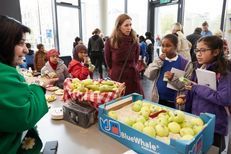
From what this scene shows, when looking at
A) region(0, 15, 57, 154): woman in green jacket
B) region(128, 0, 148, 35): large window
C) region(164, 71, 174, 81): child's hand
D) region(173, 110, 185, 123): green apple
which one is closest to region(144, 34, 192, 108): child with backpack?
region(164, 71, 174, 81): child's hand

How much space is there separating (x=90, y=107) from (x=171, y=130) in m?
0.52

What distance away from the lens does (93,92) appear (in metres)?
1.32

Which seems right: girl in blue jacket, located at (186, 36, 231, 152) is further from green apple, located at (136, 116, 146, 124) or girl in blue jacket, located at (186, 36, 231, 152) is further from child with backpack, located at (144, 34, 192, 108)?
green apple, located at (136, 116, 146, 124)

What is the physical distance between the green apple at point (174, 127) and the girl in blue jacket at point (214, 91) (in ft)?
1.66

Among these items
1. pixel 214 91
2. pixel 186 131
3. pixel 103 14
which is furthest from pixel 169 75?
pixel 103 14

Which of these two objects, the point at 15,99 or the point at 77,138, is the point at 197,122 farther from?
the point at 15,99

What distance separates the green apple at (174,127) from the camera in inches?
40.4

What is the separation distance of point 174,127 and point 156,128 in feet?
0.31

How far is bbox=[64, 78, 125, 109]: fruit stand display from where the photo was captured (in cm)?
128

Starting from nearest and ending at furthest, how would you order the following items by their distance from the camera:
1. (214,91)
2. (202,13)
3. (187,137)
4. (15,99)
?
1. (15,99)
2. (187,137)
3. (214,91)
4. (202,13)

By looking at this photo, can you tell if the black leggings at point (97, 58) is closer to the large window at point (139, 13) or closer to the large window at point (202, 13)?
the large window at point (139, 13)

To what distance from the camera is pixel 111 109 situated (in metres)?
1.27

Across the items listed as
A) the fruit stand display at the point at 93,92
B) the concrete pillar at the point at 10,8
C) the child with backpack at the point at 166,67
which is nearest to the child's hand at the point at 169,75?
the child with backpack at the point at 166,67

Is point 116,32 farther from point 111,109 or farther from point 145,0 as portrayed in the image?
point 145,0
